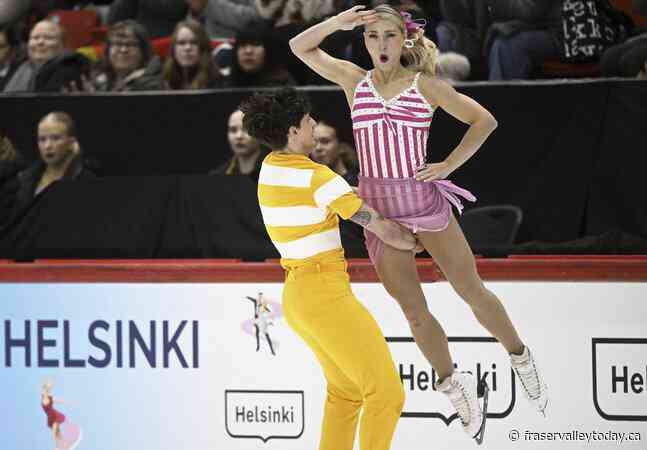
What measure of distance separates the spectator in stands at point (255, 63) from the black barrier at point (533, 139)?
0.43 meters

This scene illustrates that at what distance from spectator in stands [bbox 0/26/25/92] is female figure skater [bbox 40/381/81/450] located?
237 cm

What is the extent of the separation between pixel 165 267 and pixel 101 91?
166 cm

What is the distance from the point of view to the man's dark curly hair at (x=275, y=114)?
426 centimetres

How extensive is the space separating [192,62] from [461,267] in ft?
9.26

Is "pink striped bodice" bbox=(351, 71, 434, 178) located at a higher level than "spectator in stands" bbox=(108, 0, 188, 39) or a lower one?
lower

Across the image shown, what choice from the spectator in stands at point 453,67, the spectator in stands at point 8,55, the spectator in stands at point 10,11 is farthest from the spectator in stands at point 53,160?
the spectator in stands at point 453,67

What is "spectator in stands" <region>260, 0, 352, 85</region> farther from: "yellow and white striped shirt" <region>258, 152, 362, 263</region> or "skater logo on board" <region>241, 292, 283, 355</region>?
"yellow and white striped shirt" <region>258, 152, 362, 263</region>

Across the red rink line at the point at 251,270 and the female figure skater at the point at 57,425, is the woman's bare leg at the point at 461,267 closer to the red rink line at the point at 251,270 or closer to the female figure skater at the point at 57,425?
the red rink line at the point at 251,270

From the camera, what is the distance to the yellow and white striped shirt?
4.23 metres

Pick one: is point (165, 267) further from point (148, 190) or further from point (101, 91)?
point (101, 91)

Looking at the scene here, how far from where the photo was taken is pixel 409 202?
4.40 meters

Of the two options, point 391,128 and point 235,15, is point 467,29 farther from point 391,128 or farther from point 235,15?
point 391,128

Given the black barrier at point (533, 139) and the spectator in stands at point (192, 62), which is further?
the spectator in stands at point (192, 62)

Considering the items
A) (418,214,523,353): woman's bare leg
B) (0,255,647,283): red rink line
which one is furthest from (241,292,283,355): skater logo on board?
(418,214,523,353): woman's bare leg
